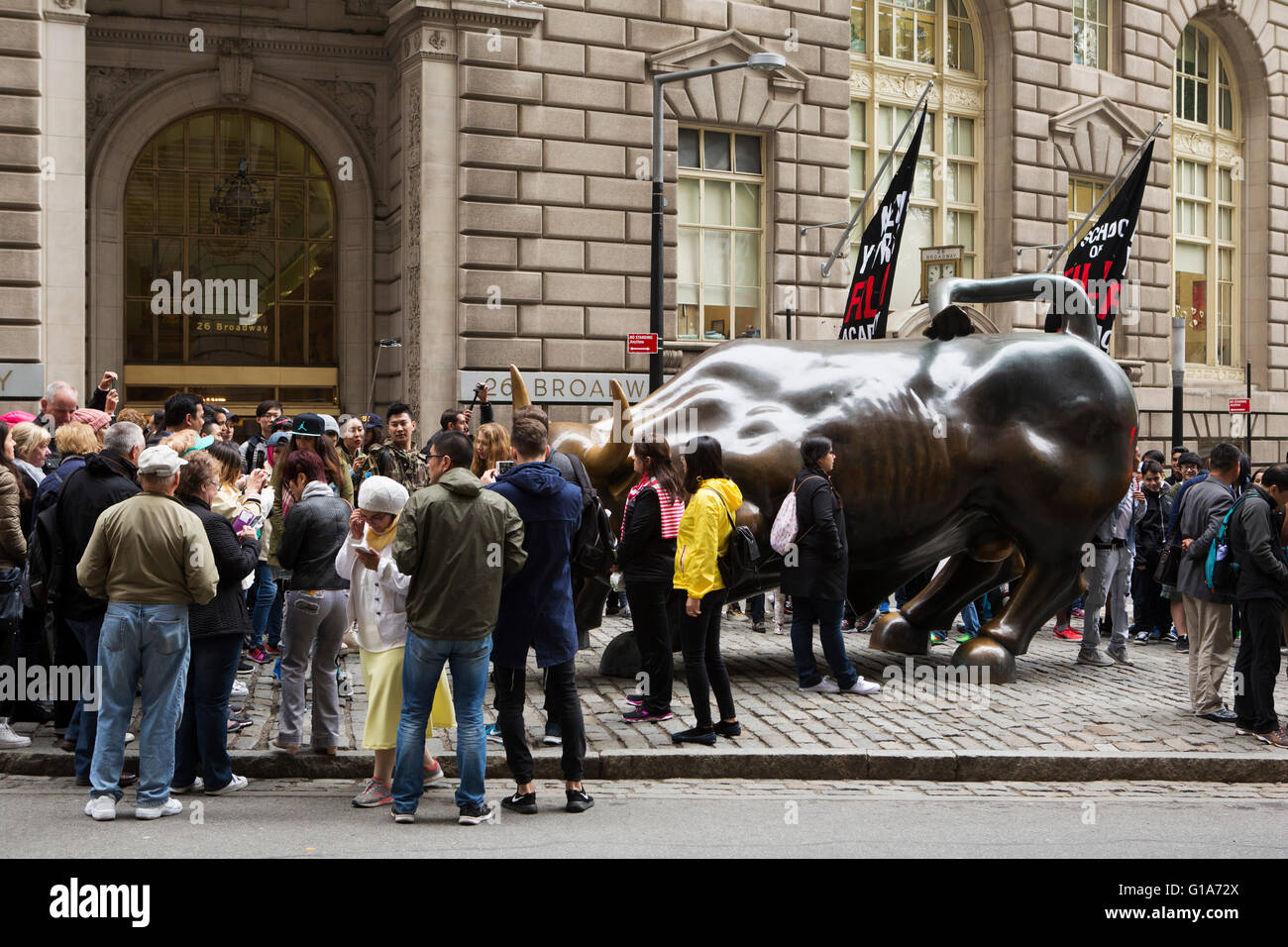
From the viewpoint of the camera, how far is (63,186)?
62.2 feet

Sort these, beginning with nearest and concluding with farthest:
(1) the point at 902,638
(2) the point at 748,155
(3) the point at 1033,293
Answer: (3) the point at 1033,293
(1) the point at 902,638
(2) the point at 748,155

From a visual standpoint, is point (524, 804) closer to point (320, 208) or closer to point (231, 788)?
point (231, 788)

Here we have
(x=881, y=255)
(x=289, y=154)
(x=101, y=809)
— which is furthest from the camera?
(x=289, y=154)

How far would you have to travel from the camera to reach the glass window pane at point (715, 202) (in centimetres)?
2364

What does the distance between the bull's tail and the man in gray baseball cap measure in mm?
6755

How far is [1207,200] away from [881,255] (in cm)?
1471

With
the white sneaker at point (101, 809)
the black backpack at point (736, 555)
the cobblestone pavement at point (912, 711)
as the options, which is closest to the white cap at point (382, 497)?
the cobblestone pavement at point (912, 711)

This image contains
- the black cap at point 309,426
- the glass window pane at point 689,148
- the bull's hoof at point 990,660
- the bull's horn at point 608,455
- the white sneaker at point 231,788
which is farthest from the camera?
the glass window pane at point 689,148

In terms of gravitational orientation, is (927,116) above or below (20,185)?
above

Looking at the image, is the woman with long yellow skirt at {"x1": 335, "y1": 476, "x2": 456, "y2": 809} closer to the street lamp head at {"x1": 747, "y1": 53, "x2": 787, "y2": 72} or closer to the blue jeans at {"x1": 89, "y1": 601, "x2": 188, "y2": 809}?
the blue jeans at {"x1": 89, "y1": 601, "x2": 188, "y2": 809}

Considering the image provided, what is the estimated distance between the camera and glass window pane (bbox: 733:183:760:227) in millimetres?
23984

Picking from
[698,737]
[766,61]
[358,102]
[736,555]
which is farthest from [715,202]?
[698,737]

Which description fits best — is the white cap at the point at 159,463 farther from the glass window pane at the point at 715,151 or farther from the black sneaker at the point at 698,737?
the glass window pane at the point at 715,151

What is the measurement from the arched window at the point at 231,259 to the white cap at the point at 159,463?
15.4 metres
